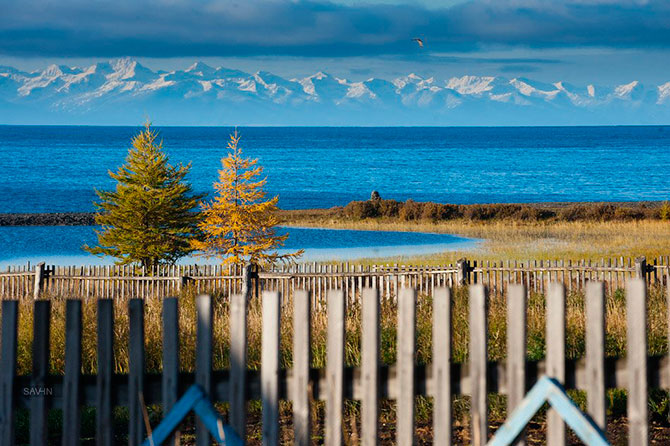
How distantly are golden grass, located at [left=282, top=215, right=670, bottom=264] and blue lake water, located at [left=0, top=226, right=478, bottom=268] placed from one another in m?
2.10

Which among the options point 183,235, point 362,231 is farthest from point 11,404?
point 362,231

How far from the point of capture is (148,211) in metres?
26.8

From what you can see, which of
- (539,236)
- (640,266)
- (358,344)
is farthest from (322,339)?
(539,236)

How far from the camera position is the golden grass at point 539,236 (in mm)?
33062

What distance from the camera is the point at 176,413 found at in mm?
3756

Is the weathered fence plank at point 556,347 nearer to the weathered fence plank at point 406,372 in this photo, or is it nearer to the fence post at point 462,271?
the weathered fence plank at point 406,372

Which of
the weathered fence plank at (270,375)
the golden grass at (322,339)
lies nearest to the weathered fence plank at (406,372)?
the weathered fence plank at (270,375)

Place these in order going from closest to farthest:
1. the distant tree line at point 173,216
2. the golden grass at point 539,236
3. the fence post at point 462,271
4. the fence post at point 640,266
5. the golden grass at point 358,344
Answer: the golden grass at point 358,344, the fence post at point 640,266, the fence post at point 462,271, the distant tree line at point 173,216, the golden grass at point 539,236

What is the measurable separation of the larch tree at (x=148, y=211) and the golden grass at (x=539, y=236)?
805cm

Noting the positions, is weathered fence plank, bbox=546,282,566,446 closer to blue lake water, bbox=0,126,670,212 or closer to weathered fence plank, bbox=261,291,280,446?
weathered fence plank, bbox=261,291,280,446

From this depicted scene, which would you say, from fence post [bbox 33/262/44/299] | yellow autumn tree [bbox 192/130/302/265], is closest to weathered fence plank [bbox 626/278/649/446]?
fence post [bbox 33/262/44/299]

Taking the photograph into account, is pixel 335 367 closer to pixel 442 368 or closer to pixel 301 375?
pixel 301 375

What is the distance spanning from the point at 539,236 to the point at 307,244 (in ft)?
37.3

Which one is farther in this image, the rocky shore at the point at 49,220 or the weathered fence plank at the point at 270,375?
the rocky shore at the point at 49,220
